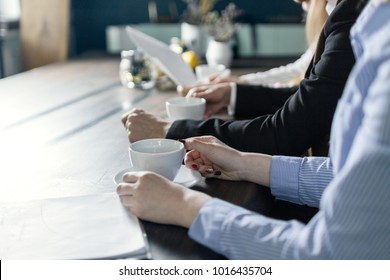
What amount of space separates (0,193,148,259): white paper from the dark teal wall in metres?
2.48

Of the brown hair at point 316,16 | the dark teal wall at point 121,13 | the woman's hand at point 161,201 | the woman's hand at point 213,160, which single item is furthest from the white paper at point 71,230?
the dark teal wall at point 121,13

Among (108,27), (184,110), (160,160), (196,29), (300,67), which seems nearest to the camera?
(160,160)

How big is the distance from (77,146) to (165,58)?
1.97ft

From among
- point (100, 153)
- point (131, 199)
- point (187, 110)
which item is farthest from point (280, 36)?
point (131, 199)

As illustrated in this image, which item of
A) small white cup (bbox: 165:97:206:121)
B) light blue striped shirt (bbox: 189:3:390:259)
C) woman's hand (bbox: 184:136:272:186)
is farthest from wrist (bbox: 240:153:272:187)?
small white cup (bbox: 165:97:206:121)

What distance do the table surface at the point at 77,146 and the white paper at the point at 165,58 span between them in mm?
91

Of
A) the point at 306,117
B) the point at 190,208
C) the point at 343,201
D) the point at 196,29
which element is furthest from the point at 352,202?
the point at 196,29

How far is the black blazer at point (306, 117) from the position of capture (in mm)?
1111

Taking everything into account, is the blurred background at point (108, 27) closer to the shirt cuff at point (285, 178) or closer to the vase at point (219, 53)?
the vase at point (219, 53)

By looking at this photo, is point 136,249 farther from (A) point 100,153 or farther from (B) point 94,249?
(A) point 100,153

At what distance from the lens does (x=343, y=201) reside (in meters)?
0.66

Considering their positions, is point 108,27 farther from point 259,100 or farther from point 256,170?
point 256,170

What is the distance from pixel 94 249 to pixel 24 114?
91 centimetres
